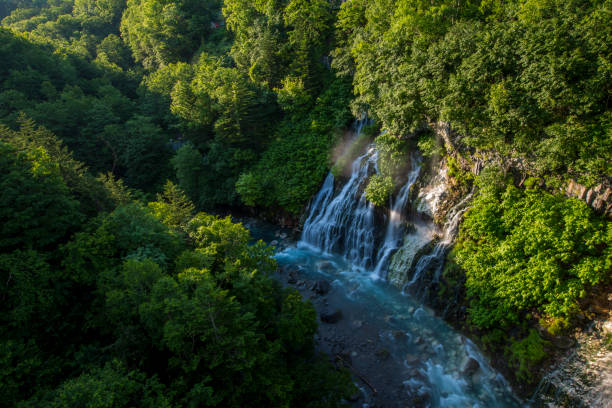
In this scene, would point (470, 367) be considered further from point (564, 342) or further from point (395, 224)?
point (395, 224)

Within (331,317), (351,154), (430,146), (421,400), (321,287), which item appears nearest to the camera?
(421,400)

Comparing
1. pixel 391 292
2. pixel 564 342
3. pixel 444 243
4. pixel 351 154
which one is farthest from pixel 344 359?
pixel 351 154

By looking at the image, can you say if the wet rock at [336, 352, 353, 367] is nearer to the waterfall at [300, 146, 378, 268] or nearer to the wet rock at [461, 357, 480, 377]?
the wet rock at [461, 357, 480, 377]

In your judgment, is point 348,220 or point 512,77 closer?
point 512,77

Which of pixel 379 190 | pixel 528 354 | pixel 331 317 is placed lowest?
pixel 331 317

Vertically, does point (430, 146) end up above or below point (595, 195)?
above

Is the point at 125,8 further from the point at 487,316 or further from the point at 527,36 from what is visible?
the point at 487,316

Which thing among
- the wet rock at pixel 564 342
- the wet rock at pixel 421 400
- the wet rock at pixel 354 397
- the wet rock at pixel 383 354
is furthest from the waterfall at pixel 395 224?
the wet rock at pixel 564 342

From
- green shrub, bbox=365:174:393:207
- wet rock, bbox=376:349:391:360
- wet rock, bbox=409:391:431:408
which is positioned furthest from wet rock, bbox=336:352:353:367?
green shrub, bbox=365:174:393:207
